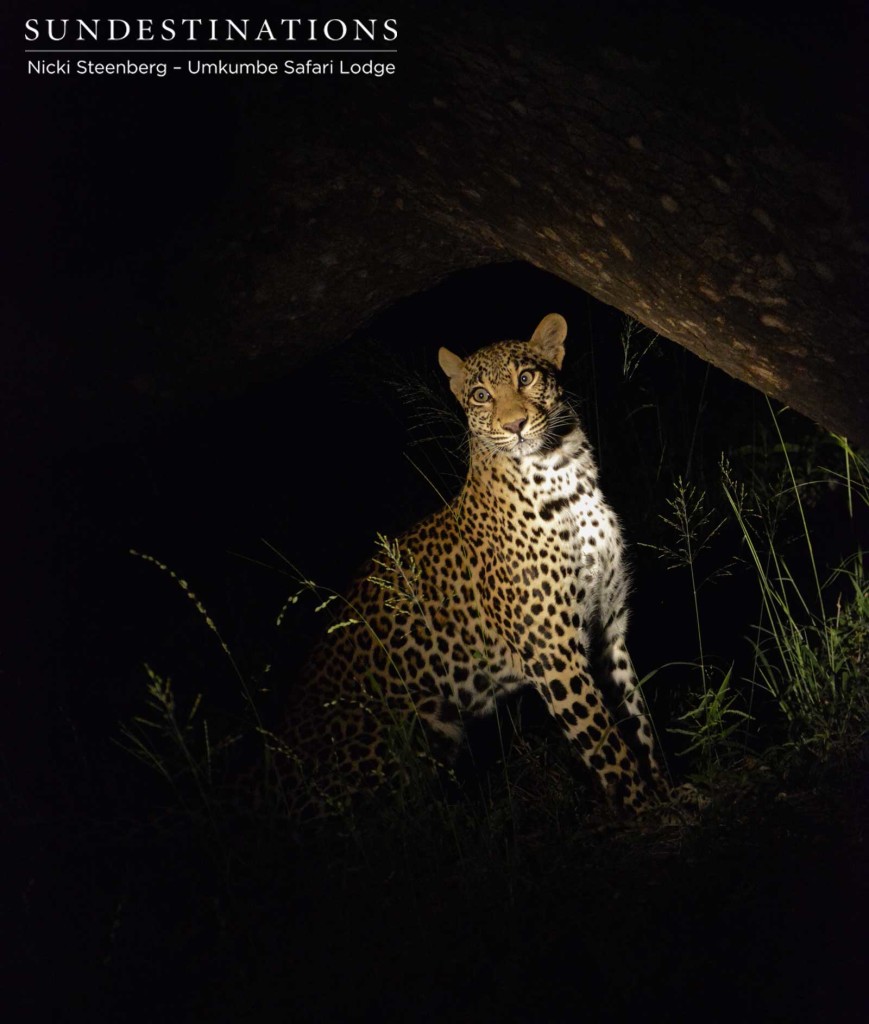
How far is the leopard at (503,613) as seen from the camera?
14.3 feet

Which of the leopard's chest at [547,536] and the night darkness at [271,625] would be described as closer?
the night darkness at [271,625]

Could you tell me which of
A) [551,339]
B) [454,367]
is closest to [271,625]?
[454,367]

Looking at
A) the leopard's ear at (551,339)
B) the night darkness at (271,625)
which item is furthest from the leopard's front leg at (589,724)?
the leopard's ear at (551,339)

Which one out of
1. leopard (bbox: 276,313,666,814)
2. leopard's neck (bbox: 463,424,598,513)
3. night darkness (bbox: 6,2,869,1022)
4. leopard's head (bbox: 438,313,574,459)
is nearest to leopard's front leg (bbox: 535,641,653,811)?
leopard (bbox: 276,313,666,814)

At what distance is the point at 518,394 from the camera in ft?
14.8

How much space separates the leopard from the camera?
4371mm

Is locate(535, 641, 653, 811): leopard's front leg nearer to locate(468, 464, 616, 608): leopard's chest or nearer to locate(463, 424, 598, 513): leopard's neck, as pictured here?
locate(468, 464, 616, 608): leopard's chest

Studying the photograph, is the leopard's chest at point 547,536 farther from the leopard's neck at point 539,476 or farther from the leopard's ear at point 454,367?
the leopard's ear at point 454,367

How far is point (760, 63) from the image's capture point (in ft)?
9.25

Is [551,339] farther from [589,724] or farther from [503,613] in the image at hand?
[589,724]

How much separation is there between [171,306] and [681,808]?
280 cm

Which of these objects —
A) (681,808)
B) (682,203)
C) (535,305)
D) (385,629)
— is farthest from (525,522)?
(535,305)

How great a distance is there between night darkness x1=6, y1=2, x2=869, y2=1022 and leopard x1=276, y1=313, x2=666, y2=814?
0.86ft

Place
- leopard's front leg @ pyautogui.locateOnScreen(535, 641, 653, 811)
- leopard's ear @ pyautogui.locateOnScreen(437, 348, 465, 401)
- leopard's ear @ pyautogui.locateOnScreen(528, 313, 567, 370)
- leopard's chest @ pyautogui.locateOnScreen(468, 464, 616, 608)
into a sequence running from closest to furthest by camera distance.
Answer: leopard's front leg @ pyautogui.locateOnScreen(535, 641, 653, 811) → leopard's chest @ pyautogui.locateOnScreen(468, 464, 616, 608) → leopard's ear @ pyautogui.locateOnScreen(528, 313, 567, 370) → leopard's ear @ pyautogui.locateOnScreen(437, 348, 465, 401)
